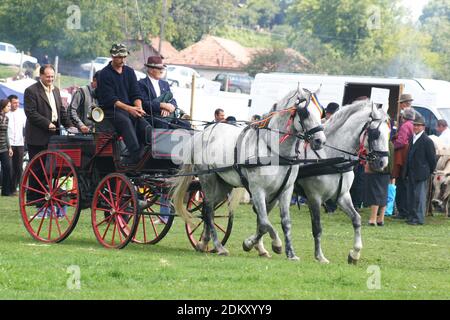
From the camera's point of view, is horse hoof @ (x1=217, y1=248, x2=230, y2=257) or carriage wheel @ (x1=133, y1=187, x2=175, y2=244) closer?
horse hoof @ (x1=217, y1=248, x2=230, y2=257)

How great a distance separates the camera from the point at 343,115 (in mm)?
13930

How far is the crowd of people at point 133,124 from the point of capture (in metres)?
13.5

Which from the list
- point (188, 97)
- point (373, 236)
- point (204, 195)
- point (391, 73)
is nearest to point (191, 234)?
point (204, 195)

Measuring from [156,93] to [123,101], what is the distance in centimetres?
64

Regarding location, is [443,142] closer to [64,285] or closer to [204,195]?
[204,195]

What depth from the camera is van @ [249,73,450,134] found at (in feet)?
81.6

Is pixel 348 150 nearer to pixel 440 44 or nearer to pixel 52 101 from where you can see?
pixel 52 101

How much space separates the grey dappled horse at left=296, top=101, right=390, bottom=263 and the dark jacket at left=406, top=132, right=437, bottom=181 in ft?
20.1

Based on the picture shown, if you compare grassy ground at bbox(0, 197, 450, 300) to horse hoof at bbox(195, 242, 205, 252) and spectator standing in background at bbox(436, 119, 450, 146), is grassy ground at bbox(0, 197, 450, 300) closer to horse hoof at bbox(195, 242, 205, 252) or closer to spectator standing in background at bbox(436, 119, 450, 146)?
horse hoof at bbox(195, 242, 205, 252)

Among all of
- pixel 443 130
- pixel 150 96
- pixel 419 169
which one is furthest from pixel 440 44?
pixel 150 96

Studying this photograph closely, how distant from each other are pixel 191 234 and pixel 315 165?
2075 mm

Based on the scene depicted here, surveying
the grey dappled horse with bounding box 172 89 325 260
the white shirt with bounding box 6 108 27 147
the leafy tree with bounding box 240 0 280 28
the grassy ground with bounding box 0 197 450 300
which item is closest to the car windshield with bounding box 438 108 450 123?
the white shirt with bounding box 6 108 27 147
